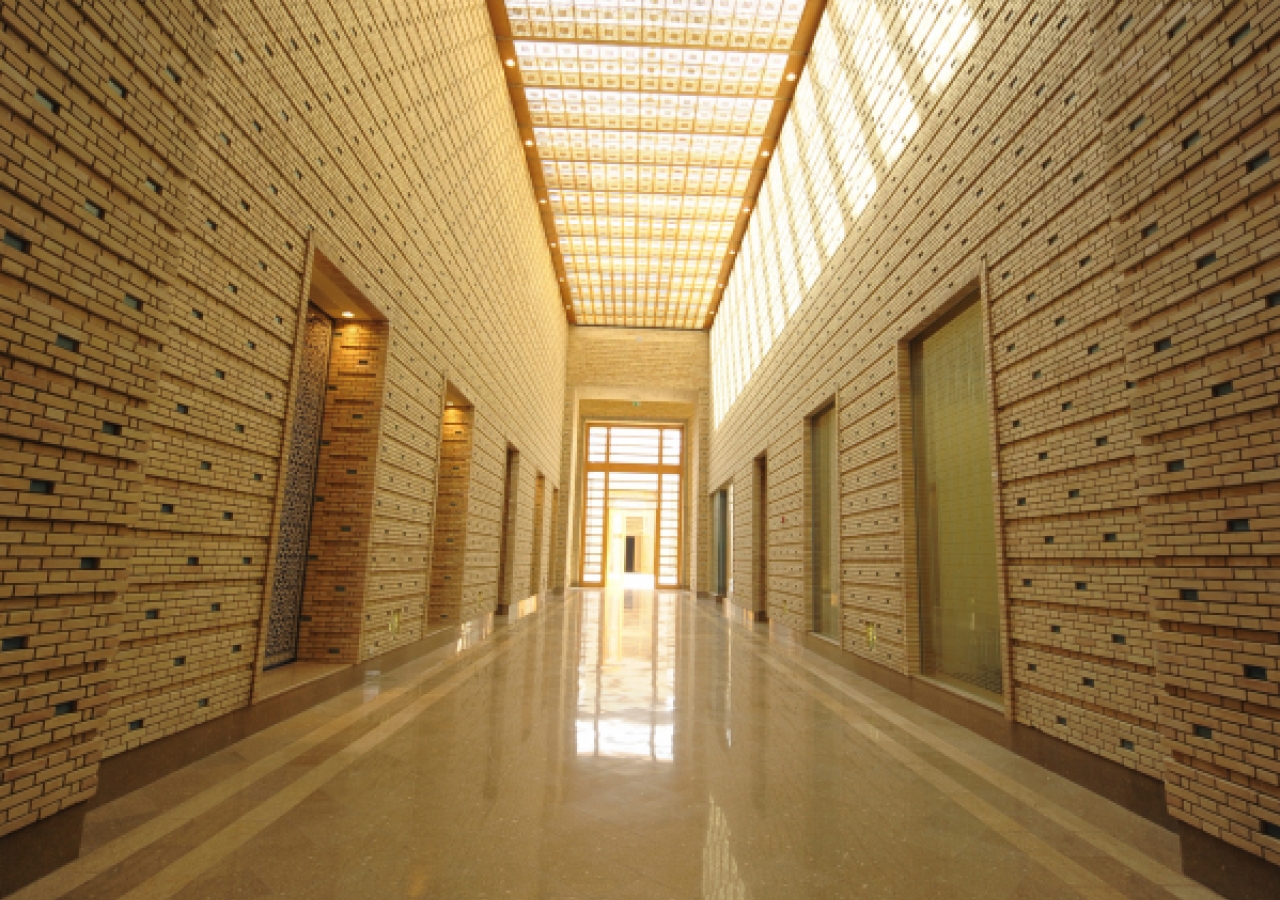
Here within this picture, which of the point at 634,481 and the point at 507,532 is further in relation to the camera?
the point at 634,481

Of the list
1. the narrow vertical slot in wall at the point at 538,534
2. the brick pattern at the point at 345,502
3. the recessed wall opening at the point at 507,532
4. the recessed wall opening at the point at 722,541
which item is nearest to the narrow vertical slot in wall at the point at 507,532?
the recessed wall opening at the point at 507,532

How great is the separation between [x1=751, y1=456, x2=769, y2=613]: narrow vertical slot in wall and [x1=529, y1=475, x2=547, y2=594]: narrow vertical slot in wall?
284 inches

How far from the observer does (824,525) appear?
36.6 ft

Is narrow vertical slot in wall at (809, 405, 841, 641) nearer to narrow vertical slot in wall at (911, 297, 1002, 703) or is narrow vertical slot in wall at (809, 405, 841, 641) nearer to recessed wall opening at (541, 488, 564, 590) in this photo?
narrow vertical slot in wall at (911, 297, 1002, 703)

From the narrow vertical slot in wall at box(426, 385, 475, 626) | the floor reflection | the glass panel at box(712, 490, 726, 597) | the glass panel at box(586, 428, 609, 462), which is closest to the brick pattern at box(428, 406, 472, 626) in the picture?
the narrow vertical slot in wall at box(426, 385, 475, 626)

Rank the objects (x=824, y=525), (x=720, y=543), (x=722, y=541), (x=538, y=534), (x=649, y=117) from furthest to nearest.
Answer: (x=720, y=543) → (x=722, y=541) → (x=538, y=534) → (x=649, y=117) → (x=824, y=525)

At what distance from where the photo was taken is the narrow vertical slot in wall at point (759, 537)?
15.5 m

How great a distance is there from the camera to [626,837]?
3352mm

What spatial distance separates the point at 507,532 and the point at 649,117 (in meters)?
10.2

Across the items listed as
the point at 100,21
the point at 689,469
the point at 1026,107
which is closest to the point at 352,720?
the point at 100,21

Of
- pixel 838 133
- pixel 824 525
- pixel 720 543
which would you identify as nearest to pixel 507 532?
pixel 824 525

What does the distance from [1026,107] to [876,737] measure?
18.3 ft

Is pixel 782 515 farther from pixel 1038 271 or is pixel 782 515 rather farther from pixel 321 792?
pixel 321 792

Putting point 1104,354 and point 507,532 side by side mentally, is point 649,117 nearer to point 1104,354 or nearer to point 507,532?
point 507,532
